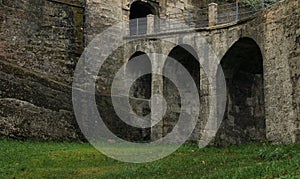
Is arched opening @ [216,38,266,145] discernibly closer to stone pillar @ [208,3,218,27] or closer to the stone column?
stone pillar @ [208,3,218,27]

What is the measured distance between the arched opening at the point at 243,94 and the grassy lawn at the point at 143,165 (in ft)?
12.4

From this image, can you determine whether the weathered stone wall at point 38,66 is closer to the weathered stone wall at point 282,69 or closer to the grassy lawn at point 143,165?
the grassy lawn at point 143,165

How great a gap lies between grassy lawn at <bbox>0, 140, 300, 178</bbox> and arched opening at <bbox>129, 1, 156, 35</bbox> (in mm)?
9969

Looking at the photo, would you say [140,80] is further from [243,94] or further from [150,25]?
[243,94]

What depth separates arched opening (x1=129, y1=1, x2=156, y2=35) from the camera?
24.6 meters

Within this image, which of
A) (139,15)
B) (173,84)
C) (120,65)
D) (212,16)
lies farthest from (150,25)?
(139,15)

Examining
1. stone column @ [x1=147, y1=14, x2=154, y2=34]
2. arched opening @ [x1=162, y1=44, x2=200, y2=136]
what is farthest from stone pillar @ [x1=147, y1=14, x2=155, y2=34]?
arched opening @ [x1=162, y1=44, x2=200, y2=136]

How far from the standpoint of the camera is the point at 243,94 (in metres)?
21.0

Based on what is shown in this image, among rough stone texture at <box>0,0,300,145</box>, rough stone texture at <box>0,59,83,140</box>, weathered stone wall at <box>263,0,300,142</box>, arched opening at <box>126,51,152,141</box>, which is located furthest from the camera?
arched opening at <box>126,51,152,141</box>

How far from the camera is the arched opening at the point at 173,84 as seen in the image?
21.6 meters

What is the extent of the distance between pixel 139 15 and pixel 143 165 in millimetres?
16227

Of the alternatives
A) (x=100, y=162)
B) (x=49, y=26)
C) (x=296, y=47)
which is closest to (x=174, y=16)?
(x=49, y=26)

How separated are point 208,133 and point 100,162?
6658mm

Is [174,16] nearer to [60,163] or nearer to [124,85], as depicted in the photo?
[124,85]
